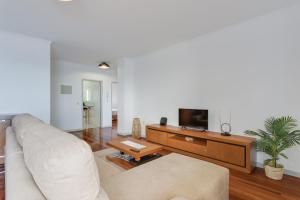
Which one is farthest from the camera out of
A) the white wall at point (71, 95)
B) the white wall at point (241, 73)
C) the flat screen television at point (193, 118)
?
the white wall at point (71, 95)

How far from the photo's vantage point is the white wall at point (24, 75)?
3.11m

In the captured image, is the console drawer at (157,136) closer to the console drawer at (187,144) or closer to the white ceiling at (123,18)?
the console drawer at (187,144)

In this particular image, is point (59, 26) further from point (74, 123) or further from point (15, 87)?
point (74, 123)

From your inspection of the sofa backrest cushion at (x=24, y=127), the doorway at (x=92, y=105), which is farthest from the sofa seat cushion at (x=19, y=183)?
the doorway at (x=92, y=105)

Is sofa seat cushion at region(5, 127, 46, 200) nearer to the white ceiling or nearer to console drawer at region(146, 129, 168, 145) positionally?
the white ceiling

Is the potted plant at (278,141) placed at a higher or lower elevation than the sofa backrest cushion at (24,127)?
lower

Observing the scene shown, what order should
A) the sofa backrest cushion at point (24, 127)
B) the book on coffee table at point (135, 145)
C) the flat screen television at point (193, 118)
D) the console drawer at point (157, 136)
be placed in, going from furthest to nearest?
1. the console drawer at point (157, 136)
2. the flat screen television at point (193, 118)
3. the book on coffee table at point (135, 145)
4. the sofa backrest cushion at point (24, 127)

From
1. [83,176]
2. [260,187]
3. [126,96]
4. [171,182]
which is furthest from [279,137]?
[126,96]

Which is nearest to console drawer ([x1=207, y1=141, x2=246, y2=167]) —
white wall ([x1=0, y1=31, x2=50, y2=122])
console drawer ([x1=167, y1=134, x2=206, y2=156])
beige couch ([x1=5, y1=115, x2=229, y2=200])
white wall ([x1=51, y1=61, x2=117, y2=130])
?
console drawer ([x1=167, y1=134, x2=206, y2=156])

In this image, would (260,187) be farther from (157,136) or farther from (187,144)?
(157,136)

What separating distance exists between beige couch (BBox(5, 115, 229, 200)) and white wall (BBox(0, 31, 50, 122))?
2295mm

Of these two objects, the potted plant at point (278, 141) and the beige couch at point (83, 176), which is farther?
the potted plant at point (278, 141)

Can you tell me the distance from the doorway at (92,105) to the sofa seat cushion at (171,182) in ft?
18.1

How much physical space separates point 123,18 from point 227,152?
9.42ft
